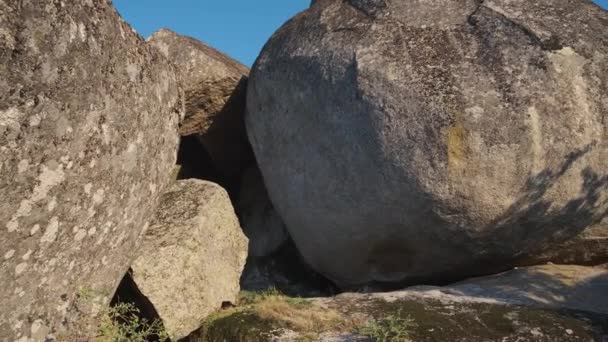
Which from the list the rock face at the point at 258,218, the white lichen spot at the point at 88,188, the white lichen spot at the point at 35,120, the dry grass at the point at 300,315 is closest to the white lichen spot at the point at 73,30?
the white lichen spot at the point at 35,120

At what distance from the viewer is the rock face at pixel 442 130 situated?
547 cm

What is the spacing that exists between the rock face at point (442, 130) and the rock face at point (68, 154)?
1734 millimetres

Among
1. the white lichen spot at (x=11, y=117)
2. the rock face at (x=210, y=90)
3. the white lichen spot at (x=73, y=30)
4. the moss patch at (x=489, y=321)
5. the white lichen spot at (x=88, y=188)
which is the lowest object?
the moss patch at (x=489, y=321)

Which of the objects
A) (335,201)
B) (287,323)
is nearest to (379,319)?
(287,323)

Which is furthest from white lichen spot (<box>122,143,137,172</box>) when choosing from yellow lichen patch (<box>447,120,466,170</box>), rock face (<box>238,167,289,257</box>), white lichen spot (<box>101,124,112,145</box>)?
rock face (<box>238,167,289,257</box>)

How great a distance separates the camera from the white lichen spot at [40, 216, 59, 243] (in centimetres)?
378

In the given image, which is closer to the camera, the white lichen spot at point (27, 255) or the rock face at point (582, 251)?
the white lichen spot at point (27, 255)

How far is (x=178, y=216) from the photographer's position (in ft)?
17.5

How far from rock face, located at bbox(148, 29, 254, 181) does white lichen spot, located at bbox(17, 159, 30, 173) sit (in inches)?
114

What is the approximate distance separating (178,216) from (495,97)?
278cm

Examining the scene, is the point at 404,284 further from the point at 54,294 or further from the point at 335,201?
the point at 54,294

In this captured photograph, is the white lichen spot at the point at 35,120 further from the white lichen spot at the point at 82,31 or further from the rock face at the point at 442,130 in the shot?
the rock face at the point at 442,130

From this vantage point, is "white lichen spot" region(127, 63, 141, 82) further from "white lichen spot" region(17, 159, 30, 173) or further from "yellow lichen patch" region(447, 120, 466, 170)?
"yellow lichen patch" region(447, 120, 466, 170)

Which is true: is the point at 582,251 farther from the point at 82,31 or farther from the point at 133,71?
the point at 82,31
